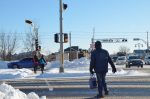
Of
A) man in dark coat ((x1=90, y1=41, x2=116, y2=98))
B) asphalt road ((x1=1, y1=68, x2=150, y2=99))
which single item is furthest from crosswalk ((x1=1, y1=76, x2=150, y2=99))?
man in dark coat ((x1=90, y1=41, x2=116, y2=98))

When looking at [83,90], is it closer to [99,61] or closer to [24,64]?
[99,61]

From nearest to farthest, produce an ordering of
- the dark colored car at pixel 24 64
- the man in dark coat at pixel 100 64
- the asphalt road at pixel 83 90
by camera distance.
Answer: the man in dark coat at pixel 100 64, the asphalt road at pixel 83 90, the dark colored car at pixel 24 64

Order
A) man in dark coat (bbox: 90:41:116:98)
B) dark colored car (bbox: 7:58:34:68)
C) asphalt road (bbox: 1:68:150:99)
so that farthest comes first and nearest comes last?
dark colored car (bbox: 7:58:34:68)
asphalt road (bbox: 1:68:150:99)
man in dark coat (bbox: 90:41:116:98)

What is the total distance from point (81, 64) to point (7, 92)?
48087mm

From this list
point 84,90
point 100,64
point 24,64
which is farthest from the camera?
point 24,64

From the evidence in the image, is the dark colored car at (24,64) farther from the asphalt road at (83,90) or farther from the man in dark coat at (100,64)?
the man in dark coat at (100,64)

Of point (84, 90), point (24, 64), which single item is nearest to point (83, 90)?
point (84, 90)

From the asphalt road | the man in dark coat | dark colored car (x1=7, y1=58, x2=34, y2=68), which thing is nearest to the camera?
the man in dark coat

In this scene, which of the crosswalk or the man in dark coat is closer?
the man in dark coat

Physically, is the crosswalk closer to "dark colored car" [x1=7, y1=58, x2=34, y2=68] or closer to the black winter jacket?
the black winter jacket

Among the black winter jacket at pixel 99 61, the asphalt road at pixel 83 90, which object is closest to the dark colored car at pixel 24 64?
the asphalt road at pixel 83 90

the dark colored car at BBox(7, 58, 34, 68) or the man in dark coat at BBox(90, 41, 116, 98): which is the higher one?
the man in dark coat at BBox(90, 41, 116, 98)

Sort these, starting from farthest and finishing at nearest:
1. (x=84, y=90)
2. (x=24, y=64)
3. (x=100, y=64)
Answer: (x=24, y=64) < (x=84, y=90) < (x=100, y=64)

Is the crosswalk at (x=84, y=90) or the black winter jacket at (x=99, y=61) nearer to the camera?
the black winter jacket at (x=99, y=61)
